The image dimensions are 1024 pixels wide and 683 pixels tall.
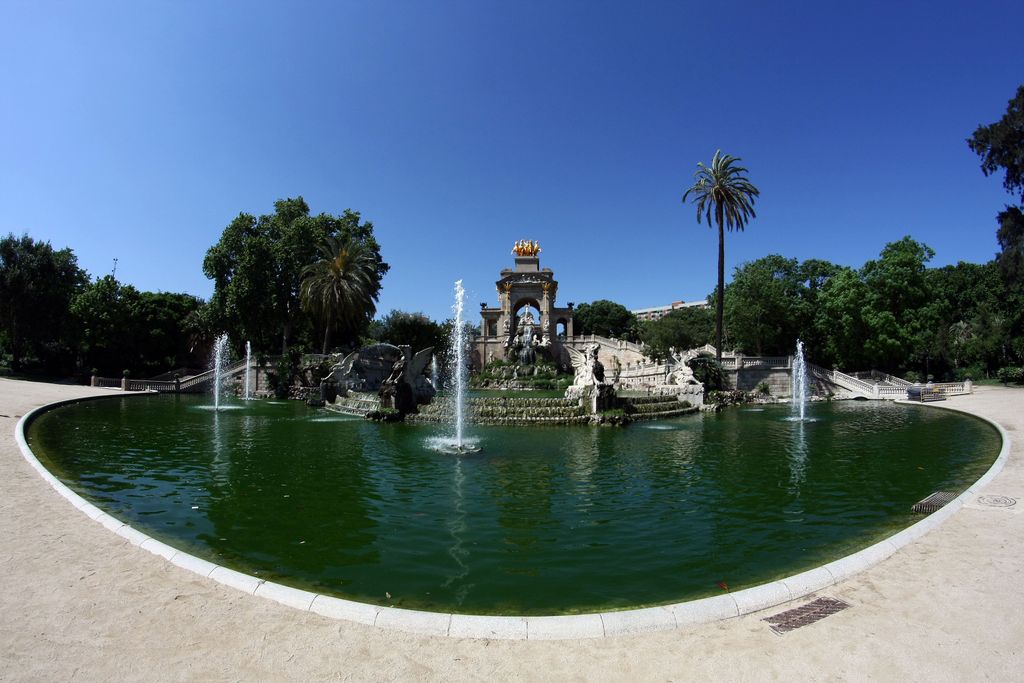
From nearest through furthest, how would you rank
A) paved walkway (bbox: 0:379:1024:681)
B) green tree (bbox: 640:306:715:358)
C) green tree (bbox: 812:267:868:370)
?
1. paved walkway (bbox: 0:379:1024:681)
2. green tree (bbox: 812:267:868:370)
3. green tree (bbox: 640:306:715:358)

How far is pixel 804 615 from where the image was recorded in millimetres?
4742

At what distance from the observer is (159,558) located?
5.90m

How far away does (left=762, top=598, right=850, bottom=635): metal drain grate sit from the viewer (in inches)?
179

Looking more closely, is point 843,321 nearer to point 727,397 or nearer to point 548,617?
point 727,397

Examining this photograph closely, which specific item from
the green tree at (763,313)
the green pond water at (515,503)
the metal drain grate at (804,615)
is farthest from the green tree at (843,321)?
the metal drain grate at (804,615)

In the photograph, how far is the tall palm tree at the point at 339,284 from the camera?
131ft

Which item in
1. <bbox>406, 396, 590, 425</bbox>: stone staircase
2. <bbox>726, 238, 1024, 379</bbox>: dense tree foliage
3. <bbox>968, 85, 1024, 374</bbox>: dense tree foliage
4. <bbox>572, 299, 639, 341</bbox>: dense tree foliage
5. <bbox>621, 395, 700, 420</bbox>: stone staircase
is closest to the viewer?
<bbox>406, 396, 590, 425</bbox>: stone staircase

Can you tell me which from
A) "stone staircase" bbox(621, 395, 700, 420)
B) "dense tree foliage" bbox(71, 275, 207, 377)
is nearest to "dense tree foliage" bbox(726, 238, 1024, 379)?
"stone staircase" bbox(621, 395, 700, 420)

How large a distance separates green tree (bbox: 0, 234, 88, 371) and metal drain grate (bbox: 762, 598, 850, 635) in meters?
53.6

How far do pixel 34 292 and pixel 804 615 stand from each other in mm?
54863

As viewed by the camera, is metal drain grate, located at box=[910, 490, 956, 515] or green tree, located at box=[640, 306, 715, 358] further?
green tree, located at box=[640, 306, 715, 358]

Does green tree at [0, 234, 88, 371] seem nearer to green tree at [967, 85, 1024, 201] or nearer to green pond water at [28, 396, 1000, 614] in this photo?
green pond water at [28, 396, 1000, 614]

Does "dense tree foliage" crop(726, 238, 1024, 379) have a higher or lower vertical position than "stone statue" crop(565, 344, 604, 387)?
higher

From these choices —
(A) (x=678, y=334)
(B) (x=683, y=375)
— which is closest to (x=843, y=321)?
(A) (x=678, y=334)
